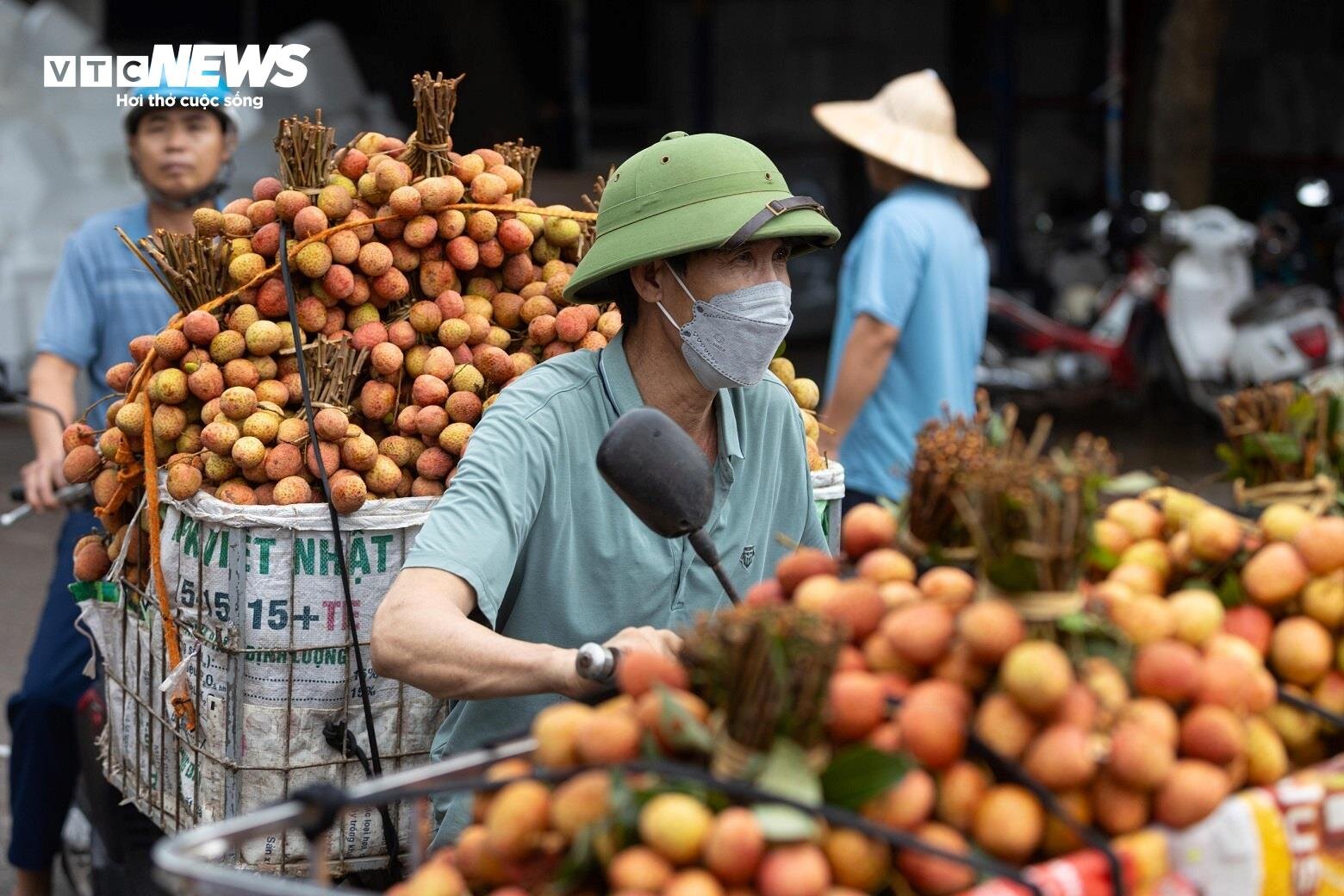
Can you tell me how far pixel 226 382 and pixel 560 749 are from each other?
5.12 ft

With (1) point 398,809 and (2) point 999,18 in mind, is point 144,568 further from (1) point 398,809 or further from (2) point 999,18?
(2) point 999,18

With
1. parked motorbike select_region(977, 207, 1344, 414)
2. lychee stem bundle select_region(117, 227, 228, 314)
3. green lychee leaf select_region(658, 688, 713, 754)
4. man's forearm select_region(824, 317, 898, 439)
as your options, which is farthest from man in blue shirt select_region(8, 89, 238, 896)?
parked motorbike select_region(977, 207, 1344, 414)

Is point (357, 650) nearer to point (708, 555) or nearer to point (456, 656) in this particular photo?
point (456, 656)

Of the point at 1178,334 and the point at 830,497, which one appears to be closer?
the point at 830,497

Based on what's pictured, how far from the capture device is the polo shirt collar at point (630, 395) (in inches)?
96.2

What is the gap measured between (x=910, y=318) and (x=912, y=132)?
0.68 m

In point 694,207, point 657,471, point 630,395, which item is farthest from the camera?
point 630,395

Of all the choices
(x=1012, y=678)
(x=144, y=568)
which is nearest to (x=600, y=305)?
(x=144, y=568)

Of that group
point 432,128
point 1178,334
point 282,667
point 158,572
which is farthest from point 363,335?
point 1178,334

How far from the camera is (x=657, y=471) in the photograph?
6.23ft

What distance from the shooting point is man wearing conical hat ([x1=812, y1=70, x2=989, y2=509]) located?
4.43 metres

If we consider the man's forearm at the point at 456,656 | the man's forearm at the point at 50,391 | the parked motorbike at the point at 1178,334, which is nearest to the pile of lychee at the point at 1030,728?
the man's forearm at the point at 456,656

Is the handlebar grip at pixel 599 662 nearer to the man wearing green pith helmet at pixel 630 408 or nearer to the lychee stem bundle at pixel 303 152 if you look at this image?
the man wearing green pith helmet at pixel 630 408

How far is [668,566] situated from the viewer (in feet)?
7.88
